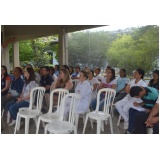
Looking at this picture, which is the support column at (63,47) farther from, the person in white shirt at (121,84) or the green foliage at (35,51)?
the green foliage at (35,51)

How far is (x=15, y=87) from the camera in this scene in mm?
3967

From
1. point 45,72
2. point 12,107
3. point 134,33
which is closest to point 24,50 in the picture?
point 134,33

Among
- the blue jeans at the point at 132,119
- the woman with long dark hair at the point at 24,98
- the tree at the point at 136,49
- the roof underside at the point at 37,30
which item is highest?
the roof underside at the point at 37,30

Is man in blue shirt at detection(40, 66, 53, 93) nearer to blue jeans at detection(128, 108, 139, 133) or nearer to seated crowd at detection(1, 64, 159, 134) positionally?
seated crowd at detection(1, 64, 159, 134)

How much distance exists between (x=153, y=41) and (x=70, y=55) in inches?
128

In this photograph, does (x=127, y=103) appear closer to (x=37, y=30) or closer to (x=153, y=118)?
(x=153, y=118)

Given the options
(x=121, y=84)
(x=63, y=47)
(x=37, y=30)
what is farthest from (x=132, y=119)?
(x=37, y=30)

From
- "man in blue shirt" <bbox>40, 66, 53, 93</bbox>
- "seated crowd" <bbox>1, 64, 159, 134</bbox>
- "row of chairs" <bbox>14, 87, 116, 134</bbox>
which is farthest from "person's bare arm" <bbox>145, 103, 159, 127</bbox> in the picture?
"man in blue shirt" <bbox>40, 66, 53, 93</bbox>

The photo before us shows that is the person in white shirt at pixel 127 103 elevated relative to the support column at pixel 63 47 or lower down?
lower down

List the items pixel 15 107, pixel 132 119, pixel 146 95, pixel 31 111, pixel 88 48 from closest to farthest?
pixel 146 95 < pixel 132 119 < pixel 31 111 < pixel 15 107 < pixel 88 48

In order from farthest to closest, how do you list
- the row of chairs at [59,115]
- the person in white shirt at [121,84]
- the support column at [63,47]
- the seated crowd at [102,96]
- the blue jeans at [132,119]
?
the support column at [63,47] → the person in white shirt at [121,84] → the blue jeans at [132,119] → the seated crowd at [102,96] → the row of chairs at [59,115]

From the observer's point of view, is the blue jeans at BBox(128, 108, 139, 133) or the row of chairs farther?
the blue jeans at BBox(128, 108, 139, 133)

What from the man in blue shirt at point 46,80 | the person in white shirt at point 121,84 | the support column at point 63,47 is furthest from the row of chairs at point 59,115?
the support column at point 63,47

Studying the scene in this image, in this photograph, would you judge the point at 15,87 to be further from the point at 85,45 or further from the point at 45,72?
the point at 85,45
